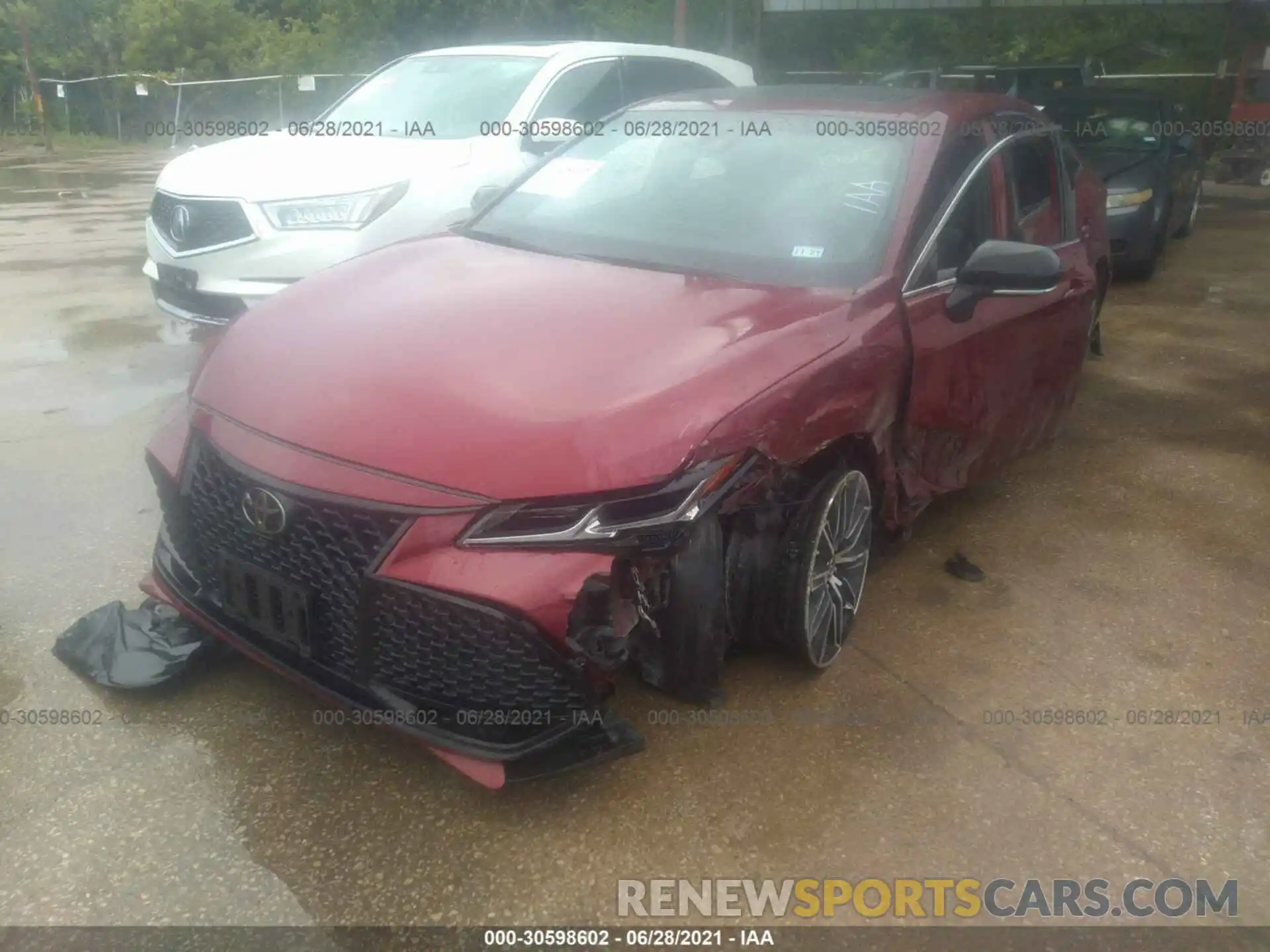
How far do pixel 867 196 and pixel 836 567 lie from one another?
1.17 m

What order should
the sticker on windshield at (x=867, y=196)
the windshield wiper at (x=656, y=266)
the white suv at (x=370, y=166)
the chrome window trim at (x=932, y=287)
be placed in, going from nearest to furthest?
the windshield wiper at (x=656, y=266), the chrome window trim at (x=932, y=287), the sticker on windshield at (x=867, y=196), the white suv at (x=370, y=166)

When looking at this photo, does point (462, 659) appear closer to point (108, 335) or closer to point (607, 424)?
point (607, 424)

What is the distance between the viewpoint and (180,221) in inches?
209

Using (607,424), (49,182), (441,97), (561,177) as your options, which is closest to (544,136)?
(441,97)

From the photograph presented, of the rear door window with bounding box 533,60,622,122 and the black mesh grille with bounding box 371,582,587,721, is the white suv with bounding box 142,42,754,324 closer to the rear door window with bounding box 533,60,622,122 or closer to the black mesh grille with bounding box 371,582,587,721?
the rear door window with bounding box 533,60,622,122

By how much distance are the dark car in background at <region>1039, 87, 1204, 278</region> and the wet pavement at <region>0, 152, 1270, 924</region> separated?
493 centimetres

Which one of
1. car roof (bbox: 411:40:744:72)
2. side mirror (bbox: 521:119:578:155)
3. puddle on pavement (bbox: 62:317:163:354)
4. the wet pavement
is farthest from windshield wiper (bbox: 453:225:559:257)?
puddle on pavement (bbox: 62:317:163:354)

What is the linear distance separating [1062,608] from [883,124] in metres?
1.74

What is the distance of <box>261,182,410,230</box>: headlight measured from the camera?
5.13 metres

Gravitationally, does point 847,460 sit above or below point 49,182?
above

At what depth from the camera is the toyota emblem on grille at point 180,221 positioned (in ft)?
17.3

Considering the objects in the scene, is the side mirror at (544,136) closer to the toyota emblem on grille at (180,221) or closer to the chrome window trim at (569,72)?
the chrome window trim at (569,72)

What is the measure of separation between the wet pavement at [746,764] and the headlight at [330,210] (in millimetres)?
1474

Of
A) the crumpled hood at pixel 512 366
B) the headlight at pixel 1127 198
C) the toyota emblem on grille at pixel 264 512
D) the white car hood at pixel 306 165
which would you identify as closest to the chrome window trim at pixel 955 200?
the crumpled hood at pixel 512 366
